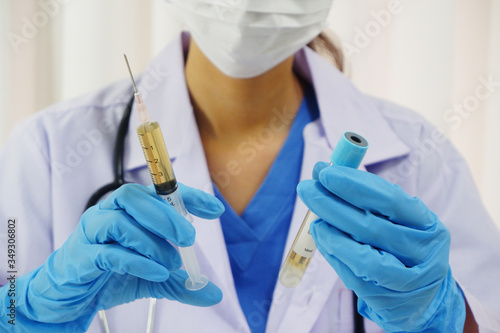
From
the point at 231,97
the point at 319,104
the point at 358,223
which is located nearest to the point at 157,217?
the point at 358,223

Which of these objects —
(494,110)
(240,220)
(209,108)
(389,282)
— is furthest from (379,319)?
(494,110)

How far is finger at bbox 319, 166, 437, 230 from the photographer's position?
0.61m

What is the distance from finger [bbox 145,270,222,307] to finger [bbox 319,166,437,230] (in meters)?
0.27

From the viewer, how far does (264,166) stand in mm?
991

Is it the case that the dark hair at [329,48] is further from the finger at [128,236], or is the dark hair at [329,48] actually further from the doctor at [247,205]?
the finger at [128,236]

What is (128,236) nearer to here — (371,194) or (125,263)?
(125,263)

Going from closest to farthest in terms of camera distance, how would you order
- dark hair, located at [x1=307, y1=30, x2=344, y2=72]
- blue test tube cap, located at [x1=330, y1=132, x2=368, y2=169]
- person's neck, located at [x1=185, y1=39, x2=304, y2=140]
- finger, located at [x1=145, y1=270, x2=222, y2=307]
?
blue test tube cap, located at [x1=330, y1=132, x2=368, y2=169], finger, located at [x1=145, y1=270, x2=222, y2=307], person's neck, located at [x1=185, y1=39, x2=304, y2=140], dark hair, located at [x1=307, y1=30, x2=344, y2=72]

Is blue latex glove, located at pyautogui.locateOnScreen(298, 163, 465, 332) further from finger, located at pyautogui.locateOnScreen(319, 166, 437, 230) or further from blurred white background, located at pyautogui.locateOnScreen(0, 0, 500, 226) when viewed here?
blurred white background, located at pyautogui.locateOnScreen(0, 0, 500, 226)

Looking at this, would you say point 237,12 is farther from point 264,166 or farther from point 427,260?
point 427,260

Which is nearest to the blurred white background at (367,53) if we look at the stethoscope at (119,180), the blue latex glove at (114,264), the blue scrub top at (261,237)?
the stethoscope at (119,180)

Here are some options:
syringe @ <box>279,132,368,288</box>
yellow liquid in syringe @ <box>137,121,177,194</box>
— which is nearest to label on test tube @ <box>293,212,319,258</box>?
syringe @ <box>279,132,368,288</box>

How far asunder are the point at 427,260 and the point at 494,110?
87cm

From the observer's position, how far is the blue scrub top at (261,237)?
0.88 metres

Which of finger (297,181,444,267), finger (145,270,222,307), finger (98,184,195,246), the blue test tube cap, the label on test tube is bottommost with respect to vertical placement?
finger (145,270,222,307)
